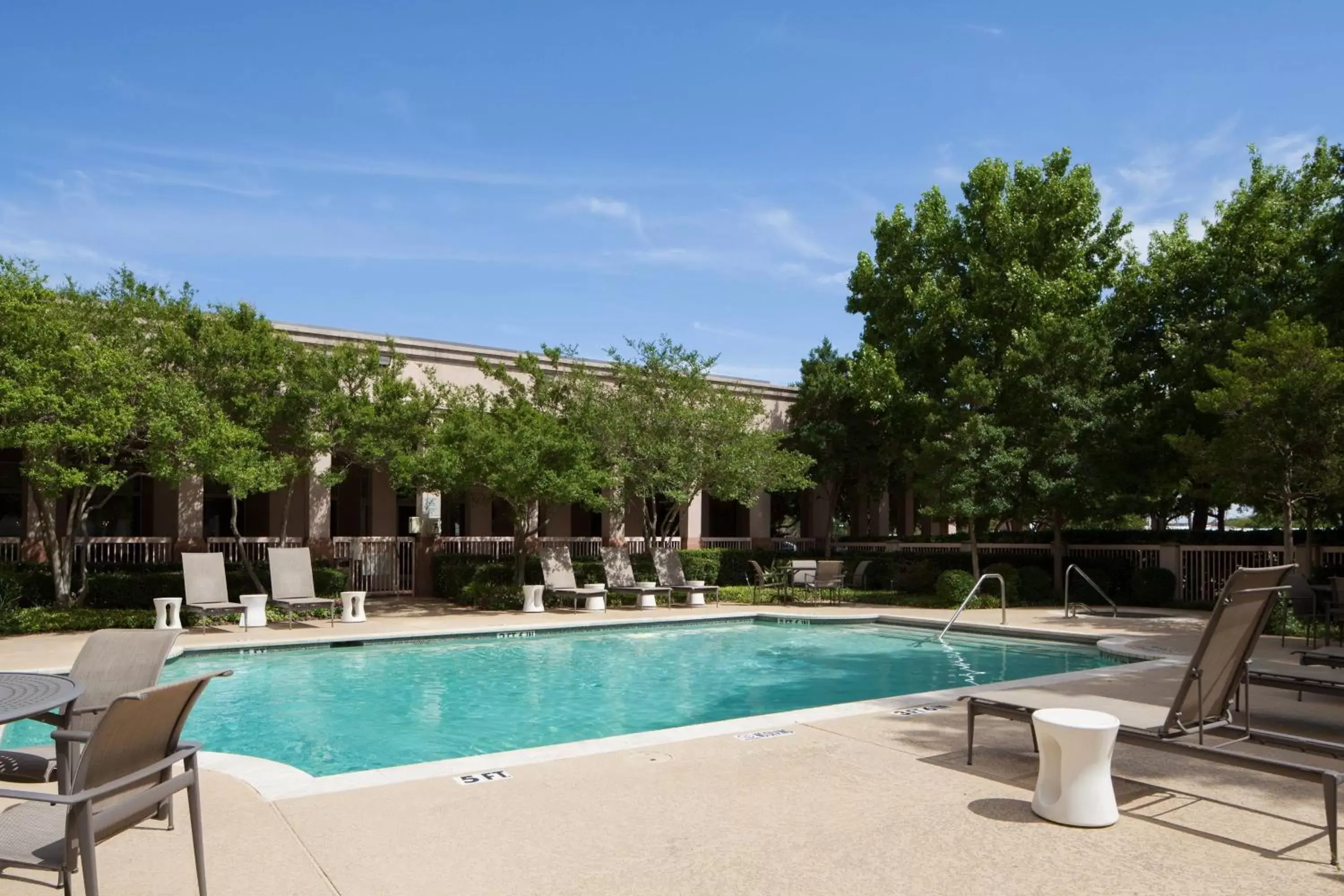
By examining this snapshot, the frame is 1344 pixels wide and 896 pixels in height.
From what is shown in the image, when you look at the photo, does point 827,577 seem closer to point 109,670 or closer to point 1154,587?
point 1154,587

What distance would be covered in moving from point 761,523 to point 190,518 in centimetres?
1357

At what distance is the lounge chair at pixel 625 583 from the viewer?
19469 mm

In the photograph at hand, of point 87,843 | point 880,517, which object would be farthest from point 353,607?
point 880,517

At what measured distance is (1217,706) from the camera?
5867 mm

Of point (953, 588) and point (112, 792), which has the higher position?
point (112, 792)

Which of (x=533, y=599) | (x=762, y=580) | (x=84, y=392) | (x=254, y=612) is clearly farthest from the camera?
(x=762, y=580)

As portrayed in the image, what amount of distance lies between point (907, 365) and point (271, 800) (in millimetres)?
21964

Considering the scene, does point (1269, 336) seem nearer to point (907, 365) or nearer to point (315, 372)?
point (907, 365)

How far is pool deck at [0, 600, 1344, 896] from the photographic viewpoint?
427cm

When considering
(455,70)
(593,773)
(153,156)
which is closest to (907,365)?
(455,70)

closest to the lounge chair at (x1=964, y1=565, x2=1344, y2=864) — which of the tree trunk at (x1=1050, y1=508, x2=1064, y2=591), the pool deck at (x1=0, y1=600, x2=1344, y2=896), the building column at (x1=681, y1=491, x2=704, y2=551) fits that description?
the pool deck at (x1=0, y1=600, x2=1344, y2=896)

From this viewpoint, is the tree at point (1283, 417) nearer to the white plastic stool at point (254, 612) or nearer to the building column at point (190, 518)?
the white plastic stool at point (254, 612)

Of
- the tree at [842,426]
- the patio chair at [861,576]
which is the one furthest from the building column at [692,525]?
the patio chair at [861,576]

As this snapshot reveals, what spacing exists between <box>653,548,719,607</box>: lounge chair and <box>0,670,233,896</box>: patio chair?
636 inches
